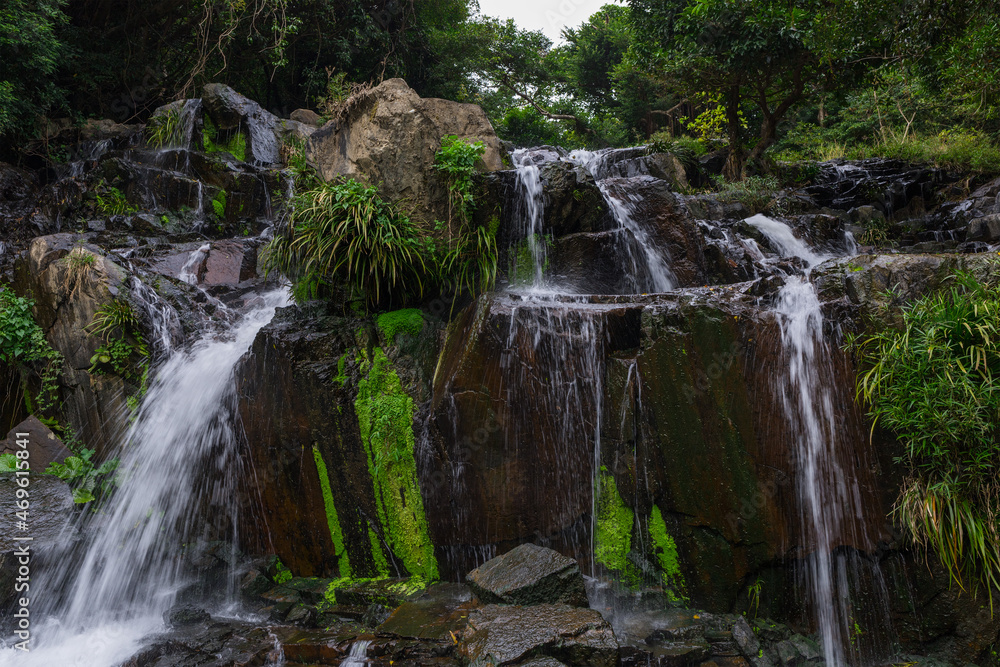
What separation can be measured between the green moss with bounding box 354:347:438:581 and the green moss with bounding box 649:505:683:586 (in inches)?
78.5

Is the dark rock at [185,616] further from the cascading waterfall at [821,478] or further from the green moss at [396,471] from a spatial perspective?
the cascading waterfall at [821,478]

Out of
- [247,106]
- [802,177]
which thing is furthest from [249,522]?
[802,177]

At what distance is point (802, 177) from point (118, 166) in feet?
46.8

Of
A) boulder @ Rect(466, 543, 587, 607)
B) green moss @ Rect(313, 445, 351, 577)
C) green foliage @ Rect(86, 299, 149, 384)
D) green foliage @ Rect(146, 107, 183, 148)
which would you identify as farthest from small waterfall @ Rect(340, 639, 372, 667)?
green foliage @ Rect(146, 107, 183, 148)

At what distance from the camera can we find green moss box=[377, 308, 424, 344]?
5883mm

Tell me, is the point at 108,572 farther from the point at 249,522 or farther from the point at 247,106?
the point at 247,106

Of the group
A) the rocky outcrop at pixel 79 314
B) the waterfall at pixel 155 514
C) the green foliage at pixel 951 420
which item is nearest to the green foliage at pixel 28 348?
the rocky outcrop at pixel 79 314

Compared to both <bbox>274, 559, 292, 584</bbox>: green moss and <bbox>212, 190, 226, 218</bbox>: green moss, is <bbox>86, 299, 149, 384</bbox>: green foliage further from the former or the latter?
<bbox>212, 190, 226, 218</bbox>: green moss

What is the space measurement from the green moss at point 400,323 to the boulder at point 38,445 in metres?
4.01

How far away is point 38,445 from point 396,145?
5.30 meters

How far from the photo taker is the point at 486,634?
369cm

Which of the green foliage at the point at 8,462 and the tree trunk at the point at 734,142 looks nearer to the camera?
the green foliage at the point at 8,462

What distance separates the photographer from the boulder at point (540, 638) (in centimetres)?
346

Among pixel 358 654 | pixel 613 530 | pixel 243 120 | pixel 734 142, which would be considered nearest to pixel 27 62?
pixel 243 120
